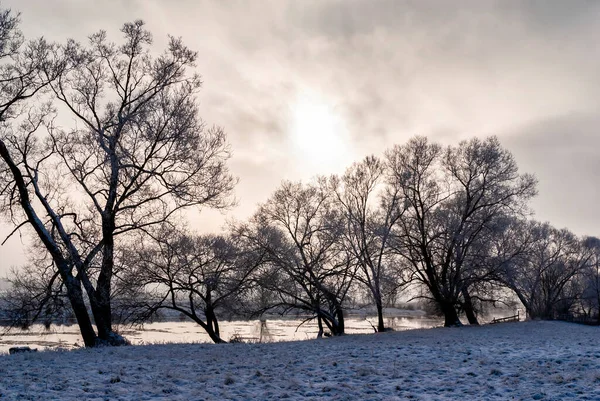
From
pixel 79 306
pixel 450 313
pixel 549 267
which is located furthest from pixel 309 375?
pixel 549 267

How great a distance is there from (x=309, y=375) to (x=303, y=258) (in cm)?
1919

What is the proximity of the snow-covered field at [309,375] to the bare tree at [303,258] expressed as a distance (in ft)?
47.0

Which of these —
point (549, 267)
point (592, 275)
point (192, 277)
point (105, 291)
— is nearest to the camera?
point (105, 291)

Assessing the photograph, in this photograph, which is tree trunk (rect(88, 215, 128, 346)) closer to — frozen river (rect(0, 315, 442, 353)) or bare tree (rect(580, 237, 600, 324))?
frozen river (rect(0, 315, 442, 353))

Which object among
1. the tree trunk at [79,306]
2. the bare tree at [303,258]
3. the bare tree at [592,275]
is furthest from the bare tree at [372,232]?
the bare tree at [592,275]

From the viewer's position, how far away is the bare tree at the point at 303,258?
98.2 feet

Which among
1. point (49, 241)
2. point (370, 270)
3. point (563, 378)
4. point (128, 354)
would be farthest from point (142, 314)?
point (563, 378)

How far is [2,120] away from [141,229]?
23.1 ft

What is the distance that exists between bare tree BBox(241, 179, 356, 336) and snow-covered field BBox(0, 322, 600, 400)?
14338 mm

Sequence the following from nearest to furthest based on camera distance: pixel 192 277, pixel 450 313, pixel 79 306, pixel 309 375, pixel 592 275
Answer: pixel 309 375, pixel 79 306, pixel 192 277, pixel 450 313, pixel 592 275

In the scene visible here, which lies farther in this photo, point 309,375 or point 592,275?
point 592,275

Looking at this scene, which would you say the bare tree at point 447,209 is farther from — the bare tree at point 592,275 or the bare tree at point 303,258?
the bare tree at point 592,275

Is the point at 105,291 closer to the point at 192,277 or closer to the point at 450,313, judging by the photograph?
the point at 192,277

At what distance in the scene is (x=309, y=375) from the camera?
1097 cm
